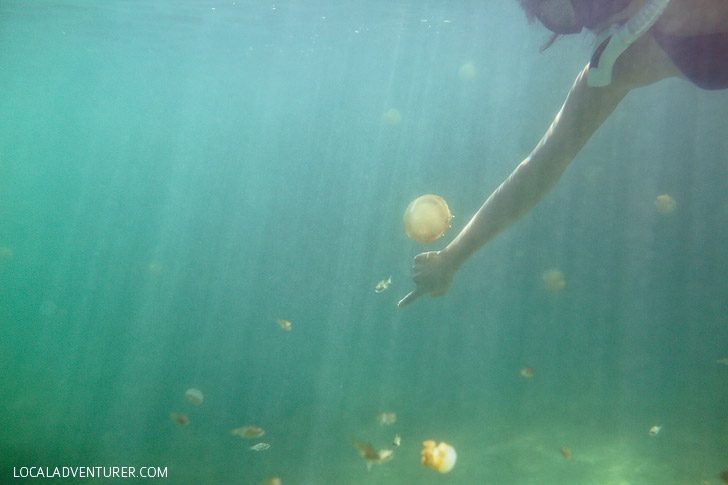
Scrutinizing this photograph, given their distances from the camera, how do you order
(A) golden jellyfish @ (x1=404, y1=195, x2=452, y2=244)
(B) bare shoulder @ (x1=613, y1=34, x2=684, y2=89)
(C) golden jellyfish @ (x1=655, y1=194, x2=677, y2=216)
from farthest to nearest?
(C) golden jellyfish @ (x1=655, y1=194, x2=677, y2=216), (A) golden jellyfish @ (x1=404, y1=195, x2=452, y2=244), (B) bare shoulder @ (x1=613, y1=34, x2=684, y2=89)

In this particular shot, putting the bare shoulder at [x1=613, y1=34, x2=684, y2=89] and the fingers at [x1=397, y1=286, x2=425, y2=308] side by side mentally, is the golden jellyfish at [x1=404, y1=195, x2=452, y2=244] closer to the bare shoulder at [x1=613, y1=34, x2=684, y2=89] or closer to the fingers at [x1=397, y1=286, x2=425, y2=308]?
the fingers at [x1=397, y1=286, x2=425, y2=308]

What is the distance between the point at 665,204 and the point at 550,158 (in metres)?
14.4

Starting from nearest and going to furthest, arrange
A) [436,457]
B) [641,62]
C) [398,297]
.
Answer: [641,62] → [436,457] → [398,297]

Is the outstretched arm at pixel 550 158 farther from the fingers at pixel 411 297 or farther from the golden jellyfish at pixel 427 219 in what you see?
the golden jellyfish at pixel 427 219

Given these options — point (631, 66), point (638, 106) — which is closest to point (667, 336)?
point (638, 106)

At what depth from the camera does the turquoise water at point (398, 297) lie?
33.0ft

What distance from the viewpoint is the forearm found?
178 cm

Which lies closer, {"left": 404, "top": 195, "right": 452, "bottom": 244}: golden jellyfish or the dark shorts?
the dark shorts

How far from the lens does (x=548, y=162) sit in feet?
6.29

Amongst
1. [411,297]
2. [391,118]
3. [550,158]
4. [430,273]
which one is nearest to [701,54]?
[550,158]

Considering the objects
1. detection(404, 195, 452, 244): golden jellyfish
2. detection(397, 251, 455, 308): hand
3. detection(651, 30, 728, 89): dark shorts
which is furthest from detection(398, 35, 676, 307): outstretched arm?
detection(404, 195, 452, 244): golden jellyfish

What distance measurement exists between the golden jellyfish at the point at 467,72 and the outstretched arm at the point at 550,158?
3287cm

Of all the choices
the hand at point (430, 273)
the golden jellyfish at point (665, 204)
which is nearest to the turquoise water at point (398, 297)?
the golden jellyfish at point (665, 204)

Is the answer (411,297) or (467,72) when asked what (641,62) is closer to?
(411,297)
